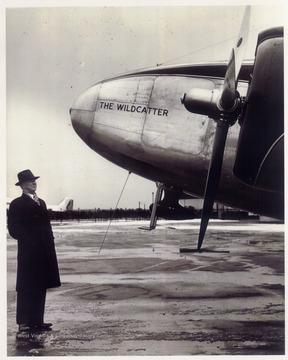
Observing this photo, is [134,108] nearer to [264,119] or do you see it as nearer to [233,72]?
[233,72]

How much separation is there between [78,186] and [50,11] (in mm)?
2010

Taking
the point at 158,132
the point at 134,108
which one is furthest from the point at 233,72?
the point at 134,108

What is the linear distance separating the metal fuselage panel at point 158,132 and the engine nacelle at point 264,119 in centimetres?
67

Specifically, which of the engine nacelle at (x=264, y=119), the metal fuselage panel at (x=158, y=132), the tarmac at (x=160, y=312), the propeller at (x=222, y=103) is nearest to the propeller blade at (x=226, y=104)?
the propeller at (x=222, y=103)

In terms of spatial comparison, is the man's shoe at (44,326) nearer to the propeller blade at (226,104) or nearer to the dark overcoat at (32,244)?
the dark overcoat at (32,244)

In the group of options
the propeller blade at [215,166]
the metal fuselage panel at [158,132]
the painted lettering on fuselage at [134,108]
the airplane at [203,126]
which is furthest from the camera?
the painted lettering on fuselage at [134,108]

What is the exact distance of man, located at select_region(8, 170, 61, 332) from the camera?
408cm

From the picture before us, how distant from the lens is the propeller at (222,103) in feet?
13.1

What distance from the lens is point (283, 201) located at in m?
4.63

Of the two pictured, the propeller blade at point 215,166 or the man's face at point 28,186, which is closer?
the man's face at point 28,186

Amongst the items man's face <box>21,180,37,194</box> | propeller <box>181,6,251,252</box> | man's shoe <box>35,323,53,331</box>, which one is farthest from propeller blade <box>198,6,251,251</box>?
man's shoe <box>35,323,53,331</box>

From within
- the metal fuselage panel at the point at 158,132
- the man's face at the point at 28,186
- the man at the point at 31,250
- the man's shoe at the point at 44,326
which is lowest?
the man's shoe at the point at 44,326

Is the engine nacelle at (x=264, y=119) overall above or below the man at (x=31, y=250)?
above

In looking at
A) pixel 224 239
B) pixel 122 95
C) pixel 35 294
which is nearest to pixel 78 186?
pixel 122 95
